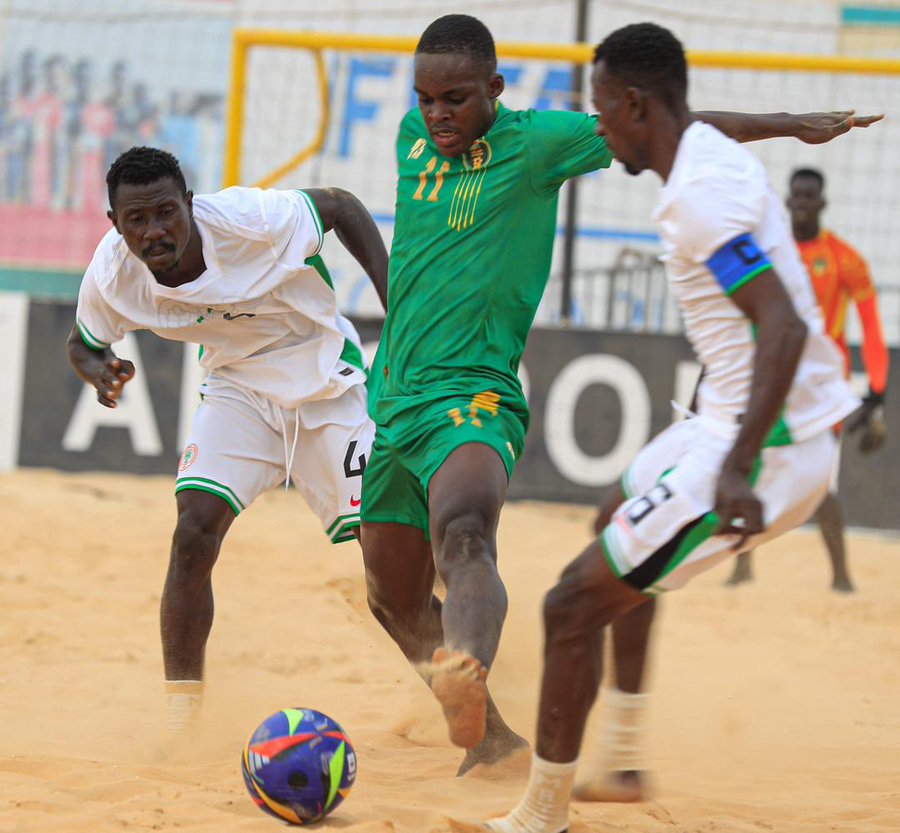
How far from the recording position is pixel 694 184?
3.14 metres

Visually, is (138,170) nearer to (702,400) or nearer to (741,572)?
(702,400)

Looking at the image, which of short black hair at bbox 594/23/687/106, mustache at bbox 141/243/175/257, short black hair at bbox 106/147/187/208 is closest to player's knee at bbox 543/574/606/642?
short black hair at bbox 594/23/687/106

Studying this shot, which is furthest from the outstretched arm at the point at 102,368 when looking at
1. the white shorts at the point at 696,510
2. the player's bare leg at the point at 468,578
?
the white shorts at the point at 696,510

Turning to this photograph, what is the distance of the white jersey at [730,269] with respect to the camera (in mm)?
3113

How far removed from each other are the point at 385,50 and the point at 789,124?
258 inches

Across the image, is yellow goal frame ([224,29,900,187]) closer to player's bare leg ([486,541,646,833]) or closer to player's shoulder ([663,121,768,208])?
player's shoulder ([663,121,768,208])

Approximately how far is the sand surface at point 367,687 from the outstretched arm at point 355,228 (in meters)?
1.21

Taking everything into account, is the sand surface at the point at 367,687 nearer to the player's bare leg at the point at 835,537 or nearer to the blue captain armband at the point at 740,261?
the player's bare leg at the point at 835,537

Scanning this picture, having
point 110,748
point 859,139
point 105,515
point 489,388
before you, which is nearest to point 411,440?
point 489,388

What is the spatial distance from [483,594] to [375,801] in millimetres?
825

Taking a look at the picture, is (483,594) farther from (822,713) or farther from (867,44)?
(867,44)

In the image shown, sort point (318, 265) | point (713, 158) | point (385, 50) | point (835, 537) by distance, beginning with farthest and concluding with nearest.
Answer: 1. point (385, 50)
2. point (835, 537)
3. point (318, 265)
4. point (713, 158)

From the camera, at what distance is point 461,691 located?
10.9ft

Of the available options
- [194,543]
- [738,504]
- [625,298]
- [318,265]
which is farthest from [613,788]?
[625,298]
